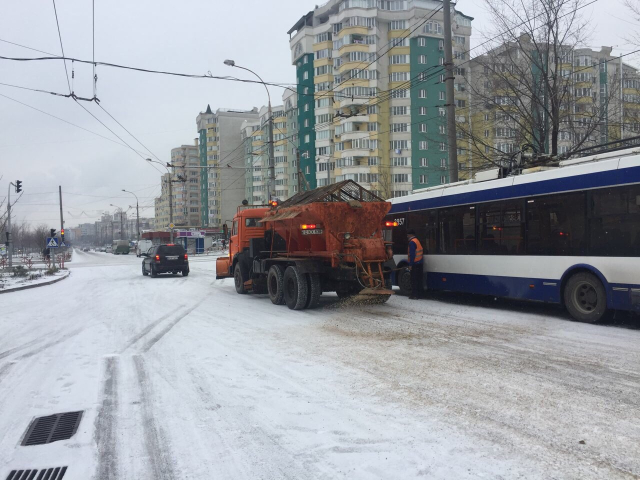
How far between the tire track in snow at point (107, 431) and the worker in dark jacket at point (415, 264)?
27.3 ft

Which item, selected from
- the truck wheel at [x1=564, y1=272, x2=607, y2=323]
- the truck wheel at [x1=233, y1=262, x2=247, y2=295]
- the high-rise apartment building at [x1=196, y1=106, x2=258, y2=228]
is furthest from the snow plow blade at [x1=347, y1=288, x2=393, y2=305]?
the high-rise apartment building at [x1=196, y1=106, x2=258, y2=228]

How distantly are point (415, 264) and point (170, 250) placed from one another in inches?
646

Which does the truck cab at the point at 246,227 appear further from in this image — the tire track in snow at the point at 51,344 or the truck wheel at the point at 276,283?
the tire track in snow at the point at 51,344

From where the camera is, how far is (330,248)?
10758mm

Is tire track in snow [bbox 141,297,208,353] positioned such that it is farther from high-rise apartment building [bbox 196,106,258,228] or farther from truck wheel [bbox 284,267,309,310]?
high-rise apartment building [bbox 196,106,258,228]

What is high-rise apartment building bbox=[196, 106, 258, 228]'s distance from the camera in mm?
102625

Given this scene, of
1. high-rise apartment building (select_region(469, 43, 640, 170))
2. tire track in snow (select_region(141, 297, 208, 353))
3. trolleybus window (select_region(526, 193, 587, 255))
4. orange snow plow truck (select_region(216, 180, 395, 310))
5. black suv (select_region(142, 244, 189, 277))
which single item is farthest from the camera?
black suv (select_region(142, 244, 189, 277))

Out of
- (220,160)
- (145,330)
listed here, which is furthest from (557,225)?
(220,160)

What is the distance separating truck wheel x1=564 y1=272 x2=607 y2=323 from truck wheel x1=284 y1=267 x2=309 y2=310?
5446 millimetres

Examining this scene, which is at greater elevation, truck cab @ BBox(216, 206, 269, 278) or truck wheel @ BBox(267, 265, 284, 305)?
truck cab @ BBox(216, 206, 269, 278)

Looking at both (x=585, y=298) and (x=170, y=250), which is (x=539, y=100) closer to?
(x=585, y=298)

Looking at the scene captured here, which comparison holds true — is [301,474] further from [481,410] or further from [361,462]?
[481,410]

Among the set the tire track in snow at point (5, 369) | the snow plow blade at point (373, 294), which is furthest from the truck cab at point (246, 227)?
the tire track in snow at point (5, 369)

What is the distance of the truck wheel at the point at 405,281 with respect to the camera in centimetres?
1360
